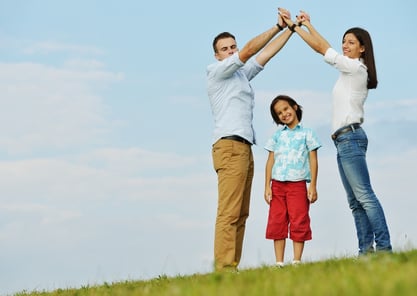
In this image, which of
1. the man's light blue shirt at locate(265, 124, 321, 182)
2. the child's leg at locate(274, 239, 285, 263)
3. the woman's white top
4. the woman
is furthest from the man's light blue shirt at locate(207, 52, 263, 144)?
the child's leg at locate(274, 239, 285, 263)

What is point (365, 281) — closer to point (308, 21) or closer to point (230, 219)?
point (230, 219)

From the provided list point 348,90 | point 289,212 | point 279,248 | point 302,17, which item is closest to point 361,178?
point 348,90

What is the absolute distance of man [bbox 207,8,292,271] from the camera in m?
9.25

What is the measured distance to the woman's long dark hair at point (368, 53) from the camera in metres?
9.09

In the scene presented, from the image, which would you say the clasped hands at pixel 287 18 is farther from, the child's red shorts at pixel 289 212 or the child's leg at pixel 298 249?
the child's leg at pixel 298 249

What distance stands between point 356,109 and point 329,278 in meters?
3.90

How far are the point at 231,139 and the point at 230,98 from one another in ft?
1.99

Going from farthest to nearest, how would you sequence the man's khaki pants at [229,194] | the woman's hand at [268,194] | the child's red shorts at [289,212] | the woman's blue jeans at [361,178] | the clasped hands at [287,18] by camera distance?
the clasped hands at [287,18] < the woman's hand at [268,194] < the child's red shorts at [289,212] < the man's khaki pants at [229,194] < the woman's blue jeans at [361,178]

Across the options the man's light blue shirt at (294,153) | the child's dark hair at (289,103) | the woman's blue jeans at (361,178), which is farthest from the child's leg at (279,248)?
the child's dark hair at (289,103)

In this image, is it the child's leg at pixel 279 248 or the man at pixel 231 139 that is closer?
the man at pixel 231 139

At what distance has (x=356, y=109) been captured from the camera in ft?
29.0

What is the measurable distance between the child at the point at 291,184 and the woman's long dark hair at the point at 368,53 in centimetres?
117

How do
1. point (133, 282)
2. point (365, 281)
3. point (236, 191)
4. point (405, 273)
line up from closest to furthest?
point (365, 281) → point (405, 273) → point (236, 191) → point (133, 282)

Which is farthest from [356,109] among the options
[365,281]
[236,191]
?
[365,281]
